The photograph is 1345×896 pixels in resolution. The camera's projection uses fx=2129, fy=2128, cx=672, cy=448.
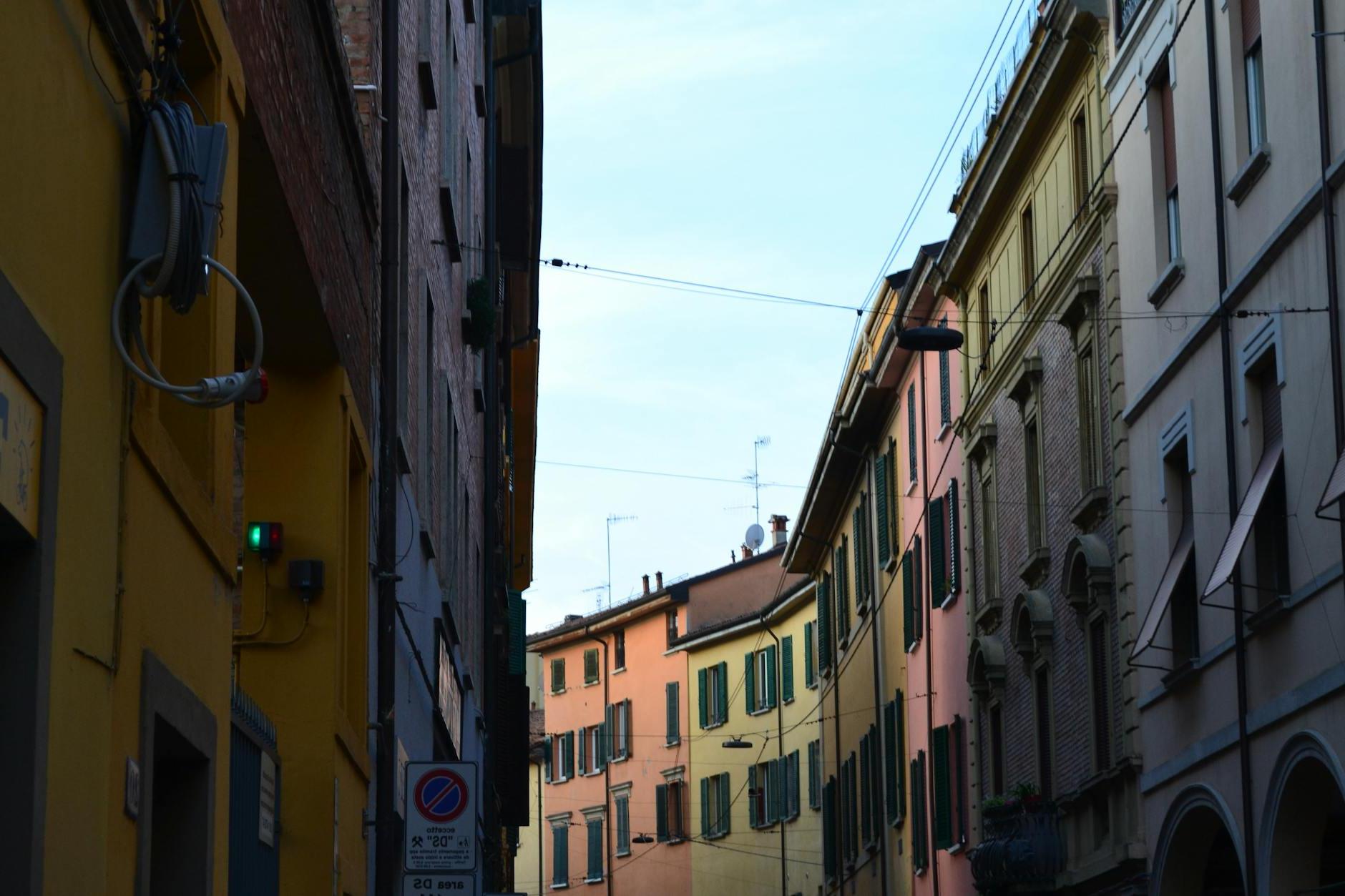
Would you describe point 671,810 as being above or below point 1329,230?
below

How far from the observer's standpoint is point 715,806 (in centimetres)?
5659

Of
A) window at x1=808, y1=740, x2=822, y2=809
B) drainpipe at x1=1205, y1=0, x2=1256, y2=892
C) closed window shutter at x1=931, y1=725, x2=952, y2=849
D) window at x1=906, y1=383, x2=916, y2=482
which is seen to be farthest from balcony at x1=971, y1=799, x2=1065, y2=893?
window at x1=808, y1=740, x2=822, y2=809

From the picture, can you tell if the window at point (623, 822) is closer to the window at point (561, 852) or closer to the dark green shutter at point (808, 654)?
the window at point (561, 852)

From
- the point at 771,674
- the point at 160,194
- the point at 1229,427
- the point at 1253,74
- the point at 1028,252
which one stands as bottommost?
the point at 160,194

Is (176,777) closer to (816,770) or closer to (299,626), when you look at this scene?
(299,626)

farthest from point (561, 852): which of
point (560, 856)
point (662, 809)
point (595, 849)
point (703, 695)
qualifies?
point (703, 695)

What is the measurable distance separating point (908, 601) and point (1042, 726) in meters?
9.33

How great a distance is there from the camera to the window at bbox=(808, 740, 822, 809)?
155ft

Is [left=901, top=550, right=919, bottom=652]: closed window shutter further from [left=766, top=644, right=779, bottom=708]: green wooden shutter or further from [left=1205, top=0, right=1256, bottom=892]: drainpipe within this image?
[left=766, top=644, right=779, bottom=708]: green wooden shutter

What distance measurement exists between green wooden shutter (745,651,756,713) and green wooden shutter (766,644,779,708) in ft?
2.85

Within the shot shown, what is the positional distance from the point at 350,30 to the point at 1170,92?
9095 millimetres

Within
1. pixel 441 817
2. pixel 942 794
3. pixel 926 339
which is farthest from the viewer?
pixel 942 794

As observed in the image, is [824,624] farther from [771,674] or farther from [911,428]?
[911,428]

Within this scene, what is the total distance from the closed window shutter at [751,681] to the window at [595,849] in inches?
411
